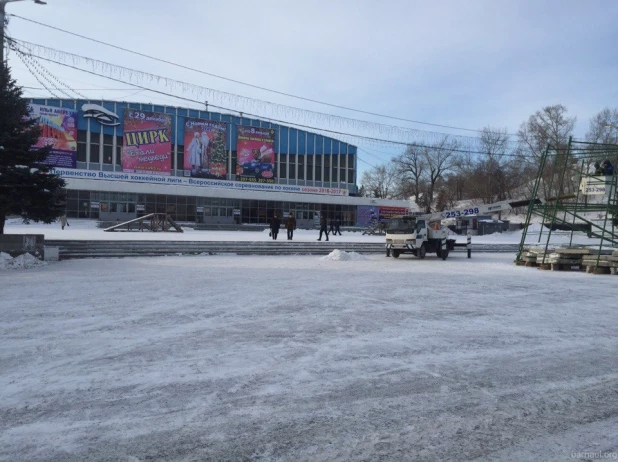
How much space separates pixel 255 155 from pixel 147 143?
12.1 meters

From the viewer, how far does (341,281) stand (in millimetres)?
12688

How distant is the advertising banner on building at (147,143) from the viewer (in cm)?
4734

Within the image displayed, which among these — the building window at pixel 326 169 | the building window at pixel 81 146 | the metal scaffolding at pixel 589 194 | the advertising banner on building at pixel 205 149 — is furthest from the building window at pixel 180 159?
the metal scaffolding at pixel 589 194

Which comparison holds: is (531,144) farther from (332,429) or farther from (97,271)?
(332,429)

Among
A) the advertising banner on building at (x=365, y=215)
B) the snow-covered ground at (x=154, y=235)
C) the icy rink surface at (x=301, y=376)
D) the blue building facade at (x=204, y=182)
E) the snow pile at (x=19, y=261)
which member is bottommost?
the icy rink surface at (x=301, y=376)

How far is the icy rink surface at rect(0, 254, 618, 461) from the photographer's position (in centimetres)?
348

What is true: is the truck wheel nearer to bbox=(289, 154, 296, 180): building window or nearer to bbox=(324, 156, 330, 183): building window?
bbox=(289, 154, 296, 180): building window

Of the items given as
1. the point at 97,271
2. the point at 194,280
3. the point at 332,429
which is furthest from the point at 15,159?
the point at 332,429

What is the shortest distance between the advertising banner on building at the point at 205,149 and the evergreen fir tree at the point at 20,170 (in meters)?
34.1

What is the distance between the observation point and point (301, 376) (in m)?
4.91

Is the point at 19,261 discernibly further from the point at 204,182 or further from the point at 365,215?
the point at 365,215

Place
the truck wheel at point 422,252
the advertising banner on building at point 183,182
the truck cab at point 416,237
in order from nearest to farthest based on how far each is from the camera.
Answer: the truck cab at point 416,237
the truck wheel at point 422,252
the advertising banner on building at point 183,182

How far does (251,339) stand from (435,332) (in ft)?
9.25

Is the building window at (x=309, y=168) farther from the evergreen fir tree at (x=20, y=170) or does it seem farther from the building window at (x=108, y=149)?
the evergreen fir tree at (x=20, y=170)
